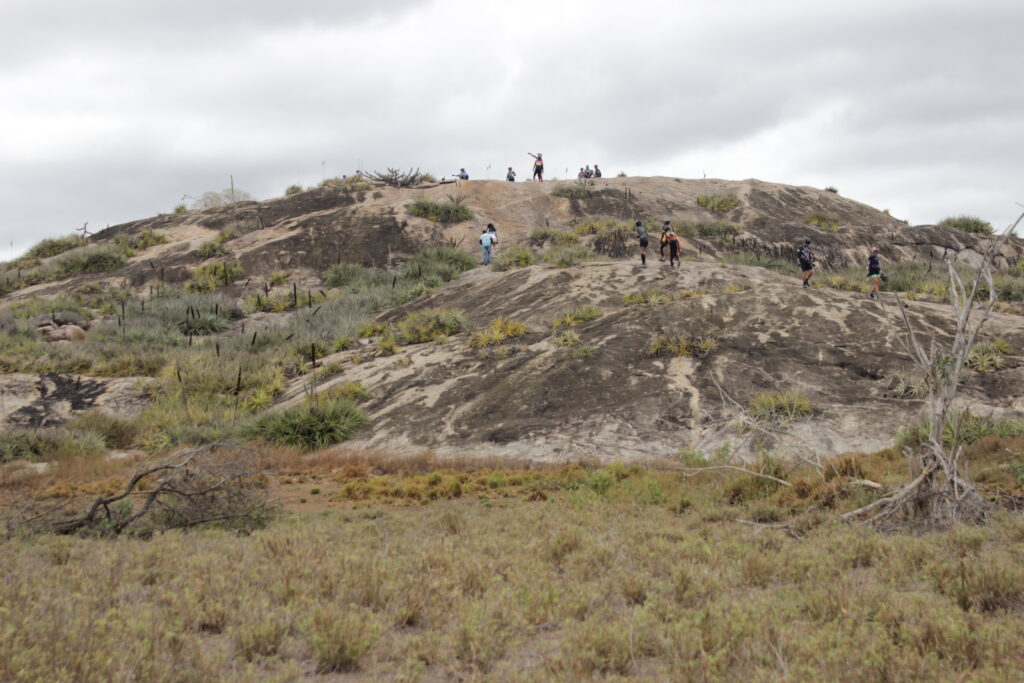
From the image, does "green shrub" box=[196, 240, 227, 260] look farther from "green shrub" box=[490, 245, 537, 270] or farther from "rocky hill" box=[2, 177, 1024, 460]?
"green shrub" box=[490, 245, 537, 270]

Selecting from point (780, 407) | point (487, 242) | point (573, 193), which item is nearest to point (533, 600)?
point (780, 407)

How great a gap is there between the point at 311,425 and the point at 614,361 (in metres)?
6.91

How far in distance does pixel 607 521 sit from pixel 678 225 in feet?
83.8

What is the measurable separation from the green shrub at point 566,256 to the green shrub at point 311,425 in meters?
10.8

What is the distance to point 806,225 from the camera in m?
33.0

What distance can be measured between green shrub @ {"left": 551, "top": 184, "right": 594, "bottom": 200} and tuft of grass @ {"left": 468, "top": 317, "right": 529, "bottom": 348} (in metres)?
20.2

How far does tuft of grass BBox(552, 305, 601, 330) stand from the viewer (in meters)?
17.3

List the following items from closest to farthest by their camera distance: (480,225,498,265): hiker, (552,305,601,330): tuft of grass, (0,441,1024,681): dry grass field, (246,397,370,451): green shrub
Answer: (0,441,1024,681): dry grass field < (246,397,370,451): green shrub < (552,305,601,330): tuft of grass < (480,225,498,265): hiker

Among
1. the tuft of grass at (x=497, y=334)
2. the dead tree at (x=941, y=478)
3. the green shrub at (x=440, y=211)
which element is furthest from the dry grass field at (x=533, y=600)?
the green shrub at (x=440, y=211)

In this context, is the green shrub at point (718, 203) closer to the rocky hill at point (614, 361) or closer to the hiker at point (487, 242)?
the rocky hill at point (614, 361)

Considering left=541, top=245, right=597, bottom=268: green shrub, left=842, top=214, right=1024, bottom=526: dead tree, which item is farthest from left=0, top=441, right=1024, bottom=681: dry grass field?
left=541, top=245, right=597, bottom=268: green shrub

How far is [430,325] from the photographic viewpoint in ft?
63.9

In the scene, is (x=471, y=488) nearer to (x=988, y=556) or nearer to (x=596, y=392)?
(x=596, y=392)

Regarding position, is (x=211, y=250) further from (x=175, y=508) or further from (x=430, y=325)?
(x=175, y=508)
